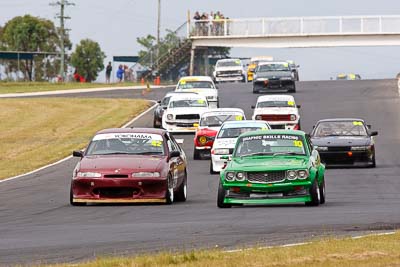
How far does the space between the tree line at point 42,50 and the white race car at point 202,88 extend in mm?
69514

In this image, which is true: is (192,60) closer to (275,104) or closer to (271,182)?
(275,104)

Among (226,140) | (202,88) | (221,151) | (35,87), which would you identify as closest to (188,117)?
(202,88)

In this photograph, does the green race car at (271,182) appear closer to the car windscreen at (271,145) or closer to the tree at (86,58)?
the car windscreen at (271,145)

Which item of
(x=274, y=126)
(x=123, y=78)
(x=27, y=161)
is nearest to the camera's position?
(x=27, y=161)

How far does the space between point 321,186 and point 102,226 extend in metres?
4.94

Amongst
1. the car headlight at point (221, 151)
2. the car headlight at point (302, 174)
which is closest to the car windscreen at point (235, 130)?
the car headlight at point (221, 151)

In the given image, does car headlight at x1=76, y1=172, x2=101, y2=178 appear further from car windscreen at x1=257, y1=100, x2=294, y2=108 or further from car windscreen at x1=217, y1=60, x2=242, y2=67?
car windscreen at x1=217, y1=60, x2=242, y2=67

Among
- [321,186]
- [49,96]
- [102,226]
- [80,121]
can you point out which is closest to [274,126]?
[80,121]

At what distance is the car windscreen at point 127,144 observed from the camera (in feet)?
74.3

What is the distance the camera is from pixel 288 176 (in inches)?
803

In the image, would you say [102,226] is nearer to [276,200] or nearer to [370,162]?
[276,200]

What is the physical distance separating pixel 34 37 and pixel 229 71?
50017 mm

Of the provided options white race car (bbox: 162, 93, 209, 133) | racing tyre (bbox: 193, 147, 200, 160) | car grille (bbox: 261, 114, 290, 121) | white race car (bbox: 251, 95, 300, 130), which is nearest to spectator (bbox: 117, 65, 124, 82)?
white race car (bbox: 162, 93, 209, 133)

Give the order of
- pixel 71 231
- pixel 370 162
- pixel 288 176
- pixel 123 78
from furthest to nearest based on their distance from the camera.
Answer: pixel 123 78
pixel 370 162
pixel 288 176
pixel 71 231
